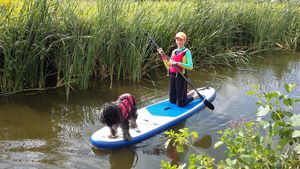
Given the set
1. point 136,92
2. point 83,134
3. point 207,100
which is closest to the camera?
point 83,134

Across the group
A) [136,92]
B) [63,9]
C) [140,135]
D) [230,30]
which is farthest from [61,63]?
[230,30]

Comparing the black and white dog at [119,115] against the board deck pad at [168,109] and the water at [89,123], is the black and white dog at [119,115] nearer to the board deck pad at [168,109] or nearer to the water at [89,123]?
the water at [89,123]

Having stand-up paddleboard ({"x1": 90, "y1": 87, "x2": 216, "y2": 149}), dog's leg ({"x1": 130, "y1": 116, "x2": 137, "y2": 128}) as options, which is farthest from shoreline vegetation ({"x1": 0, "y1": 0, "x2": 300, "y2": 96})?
dog's leg ({"x1": 130, "y1": 116, "x2": 137, "y2": 128})

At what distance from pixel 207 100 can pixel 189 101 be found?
456 mm

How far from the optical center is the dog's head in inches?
180

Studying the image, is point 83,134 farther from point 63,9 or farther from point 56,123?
point 63,9

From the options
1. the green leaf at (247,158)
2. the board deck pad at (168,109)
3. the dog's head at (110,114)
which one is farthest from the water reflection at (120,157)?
the green leaf at (247,158)

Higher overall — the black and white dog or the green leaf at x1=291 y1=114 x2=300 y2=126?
the green leaf at x1=291 y1=114 x2=300 y2=126

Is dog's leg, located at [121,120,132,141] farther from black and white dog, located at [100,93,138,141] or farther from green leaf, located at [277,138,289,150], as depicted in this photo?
green leaf, located at [277,138,289,150]

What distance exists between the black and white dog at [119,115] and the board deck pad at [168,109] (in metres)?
0.89

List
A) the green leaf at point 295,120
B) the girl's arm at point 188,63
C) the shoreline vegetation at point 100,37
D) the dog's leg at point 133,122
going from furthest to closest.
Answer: the shoreline vegetation at point 100,37 → the girl's arm at point 188,63 → the dog's leg at point 133,122 → the green leaf at point 295,120

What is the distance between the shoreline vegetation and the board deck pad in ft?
5.43

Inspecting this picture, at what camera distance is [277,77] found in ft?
31.0

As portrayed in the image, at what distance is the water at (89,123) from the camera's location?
4598 mm
